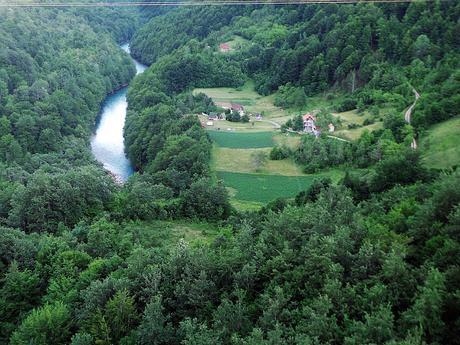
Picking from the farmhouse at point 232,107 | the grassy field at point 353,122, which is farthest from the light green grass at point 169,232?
the farmhouse at point 232,107

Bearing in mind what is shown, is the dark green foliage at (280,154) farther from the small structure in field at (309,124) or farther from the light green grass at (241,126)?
the light green grass at (241,126)

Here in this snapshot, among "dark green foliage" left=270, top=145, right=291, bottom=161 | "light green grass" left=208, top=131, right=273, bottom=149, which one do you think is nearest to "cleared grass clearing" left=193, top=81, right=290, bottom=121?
"light green grass" left=208, top=131, right=273, bottom=149

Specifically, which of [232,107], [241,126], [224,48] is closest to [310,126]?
[241,126]

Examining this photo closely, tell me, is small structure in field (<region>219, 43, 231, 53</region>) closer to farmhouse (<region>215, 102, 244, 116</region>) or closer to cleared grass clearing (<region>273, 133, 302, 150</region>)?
farmhouse (<region>215, 102, 244, 116</region>)

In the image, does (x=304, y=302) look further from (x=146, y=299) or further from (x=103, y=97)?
(x=103, y=97)

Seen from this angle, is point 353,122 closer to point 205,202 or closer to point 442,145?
point 442,145

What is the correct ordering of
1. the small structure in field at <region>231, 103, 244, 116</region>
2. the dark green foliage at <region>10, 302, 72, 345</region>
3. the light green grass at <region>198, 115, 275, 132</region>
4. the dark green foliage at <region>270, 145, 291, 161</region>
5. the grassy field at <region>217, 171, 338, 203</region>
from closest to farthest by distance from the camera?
the dark green foliage at <region>10, 302, 72, 345</region>, the grassy field at <region>217, 171, 338, 203</region>, the dark green foliage at <region>270, 145, 291, 161</region>, the light green grass at <region>198, 115, 275, 132</region>, the small structure in field at <region>231, 103, 244, 116</region>
